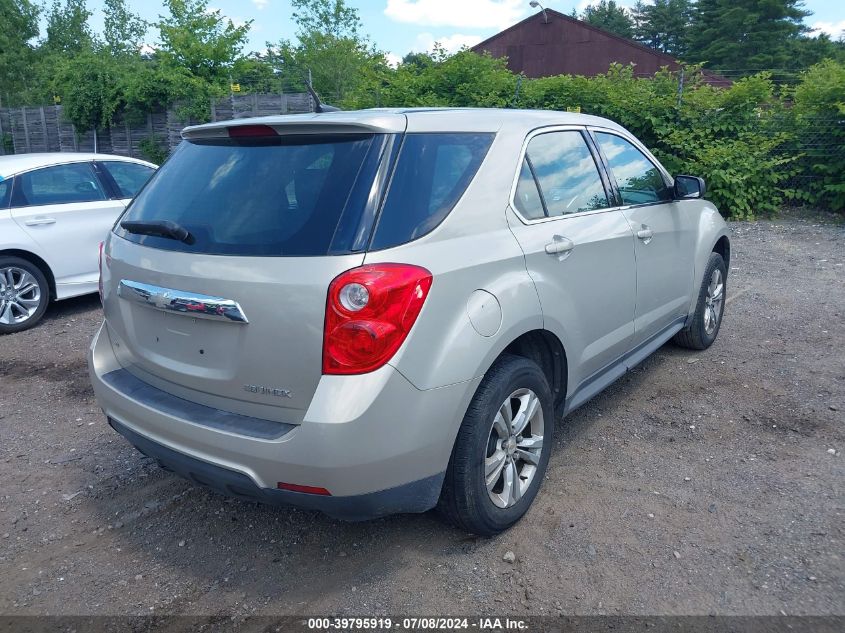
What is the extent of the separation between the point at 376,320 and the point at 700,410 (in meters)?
2.83

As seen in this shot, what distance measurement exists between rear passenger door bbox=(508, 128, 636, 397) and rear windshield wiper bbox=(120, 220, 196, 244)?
1.37 metres

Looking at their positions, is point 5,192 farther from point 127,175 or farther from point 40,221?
point 127,175

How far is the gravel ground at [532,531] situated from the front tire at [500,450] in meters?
0.18

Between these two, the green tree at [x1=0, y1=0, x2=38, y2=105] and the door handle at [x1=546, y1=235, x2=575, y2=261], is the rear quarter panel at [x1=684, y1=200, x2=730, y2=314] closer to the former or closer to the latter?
the door handle at [x1=546, y1=235, x2=575, y2=261]

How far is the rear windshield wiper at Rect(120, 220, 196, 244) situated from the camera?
2.83 metres

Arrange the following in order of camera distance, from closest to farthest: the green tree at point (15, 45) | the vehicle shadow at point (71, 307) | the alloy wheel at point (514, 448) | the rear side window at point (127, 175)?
the alloy wheel at point (514, 448) < the vehicle shadow at point (71, 307) < the rear side window at point (127, 175) < the green tree at point (15, 45)

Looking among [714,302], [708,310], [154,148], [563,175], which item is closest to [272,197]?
[563,175]

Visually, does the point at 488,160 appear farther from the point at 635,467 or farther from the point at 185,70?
the point at 185,70

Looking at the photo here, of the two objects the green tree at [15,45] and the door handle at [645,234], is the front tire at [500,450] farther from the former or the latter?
the green tree at [15,45]

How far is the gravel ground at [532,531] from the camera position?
109 inches

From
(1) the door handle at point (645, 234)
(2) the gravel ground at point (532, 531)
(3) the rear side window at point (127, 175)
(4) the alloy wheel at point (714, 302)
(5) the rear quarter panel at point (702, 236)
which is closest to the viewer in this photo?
(2) the gravel ground at point (532, 531)

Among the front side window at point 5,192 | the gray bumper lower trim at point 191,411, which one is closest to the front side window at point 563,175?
the gray bumper lower trim at point 191,411

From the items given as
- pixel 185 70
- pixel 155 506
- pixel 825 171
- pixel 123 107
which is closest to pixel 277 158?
pixel 155 506

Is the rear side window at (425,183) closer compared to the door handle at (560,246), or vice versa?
the rear side window at (425,183)
